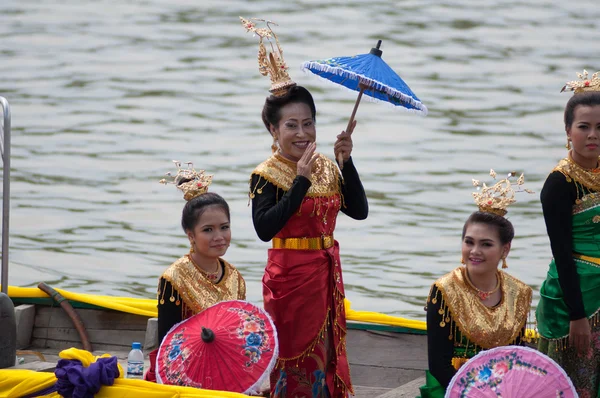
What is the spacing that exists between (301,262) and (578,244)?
3.20 ft

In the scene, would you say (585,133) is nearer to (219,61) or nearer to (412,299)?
(412,299)

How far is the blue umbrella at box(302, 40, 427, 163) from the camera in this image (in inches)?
165

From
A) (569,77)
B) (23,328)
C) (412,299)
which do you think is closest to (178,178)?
(23,328)

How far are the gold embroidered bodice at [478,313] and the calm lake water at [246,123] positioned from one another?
289cm

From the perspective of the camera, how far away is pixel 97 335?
5629 millimetres

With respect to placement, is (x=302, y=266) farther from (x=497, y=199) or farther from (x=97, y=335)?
(x=97, y=335)

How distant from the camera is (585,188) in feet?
13.9

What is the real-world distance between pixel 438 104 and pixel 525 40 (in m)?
2.46

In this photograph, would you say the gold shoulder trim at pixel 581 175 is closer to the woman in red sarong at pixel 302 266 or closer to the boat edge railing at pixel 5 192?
the woman in red sarong at pixel 302 266

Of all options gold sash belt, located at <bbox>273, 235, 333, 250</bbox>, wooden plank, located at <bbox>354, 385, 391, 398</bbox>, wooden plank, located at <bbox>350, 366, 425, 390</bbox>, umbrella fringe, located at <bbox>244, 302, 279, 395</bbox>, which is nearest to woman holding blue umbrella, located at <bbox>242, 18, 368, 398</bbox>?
gold sash belt, located at <bbox>273, 235, 333, 250</bbox>

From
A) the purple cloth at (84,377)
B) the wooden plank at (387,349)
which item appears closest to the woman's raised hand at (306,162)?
the purple cloth at (84,377)

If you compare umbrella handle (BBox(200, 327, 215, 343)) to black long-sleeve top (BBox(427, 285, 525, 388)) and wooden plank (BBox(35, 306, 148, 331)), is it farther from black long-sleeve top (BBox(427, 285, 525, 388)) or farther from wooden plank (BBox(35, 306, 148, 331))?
wooden plank (BBox(35, 306, 148, 331))

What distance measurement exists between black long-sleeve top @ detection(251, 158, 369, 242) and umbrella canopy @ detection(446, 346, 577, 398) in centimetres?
76

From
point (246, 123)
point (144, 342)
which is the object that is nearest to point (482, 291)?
point (144, 342)
